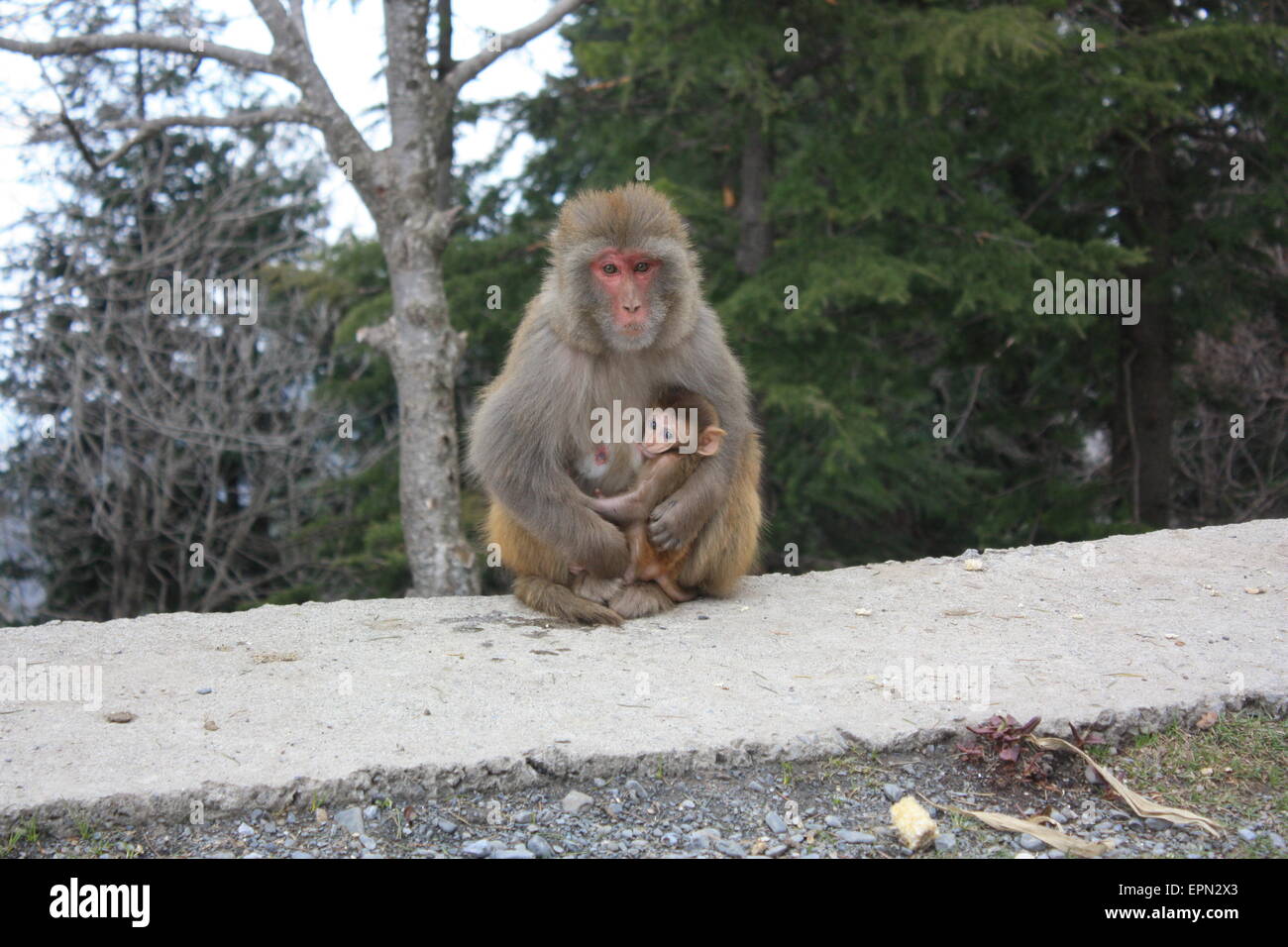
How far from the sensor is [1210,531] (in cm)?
610

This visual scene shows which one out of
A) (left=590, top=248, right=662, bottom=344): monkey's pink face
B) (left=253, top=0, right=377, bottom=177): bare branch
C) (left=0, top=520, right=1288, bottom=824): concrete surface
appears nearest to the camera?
(left=0, top=520, right=1288, bottom=824): concrete surface

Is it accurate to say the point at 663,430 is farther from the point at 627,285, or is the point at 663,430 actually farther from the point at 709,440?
the point at 627,285

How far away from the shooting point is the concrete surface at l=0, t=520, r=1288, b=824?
3.30 m

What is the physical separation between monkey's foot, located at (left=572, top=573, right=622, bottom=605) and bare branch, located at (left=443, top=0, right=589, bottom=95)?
5.53m

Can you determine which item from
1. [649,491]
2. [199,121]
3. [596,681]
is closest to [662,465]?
[649,491]

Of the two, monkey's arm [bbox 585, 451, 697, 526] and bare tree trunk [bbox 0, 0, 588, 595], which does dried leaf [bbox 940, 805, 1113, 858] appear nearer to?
monkey's arm [bbox 585, 451, 697, 526]

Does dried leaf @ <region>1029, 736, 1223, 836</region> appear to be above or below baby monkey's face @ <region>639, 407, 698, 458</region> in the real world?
below

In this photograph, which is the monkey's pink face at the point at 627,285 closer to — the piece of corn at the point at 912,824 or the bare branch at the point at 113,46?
the piece of corn at the point at 912,824

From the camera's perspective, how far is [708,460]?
4793 mm

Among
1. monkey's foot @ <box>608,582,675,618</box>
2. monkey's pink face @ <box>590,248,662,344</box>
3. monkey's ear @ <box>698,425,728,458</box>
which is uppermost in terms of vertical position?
monkey's pink face @ <box>590,248,662,344</box>

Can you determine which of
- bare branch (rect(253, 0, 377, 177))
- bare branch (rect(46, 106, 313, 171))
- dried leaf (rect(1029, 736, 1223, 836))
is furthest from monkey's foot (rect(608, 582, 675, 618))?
bare branch (rect(46, 106, 313, 171))

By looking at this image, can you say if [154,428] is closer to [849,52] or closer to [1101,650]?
[849,52]

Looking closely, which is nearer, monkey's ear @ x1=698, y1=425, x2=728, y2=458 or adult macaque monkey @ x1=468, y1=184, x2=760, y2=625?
adult macaque monkey @ x1=468, y1=184, x2=760, y2=625

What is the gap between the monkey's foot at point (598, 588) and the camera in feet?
16.2
